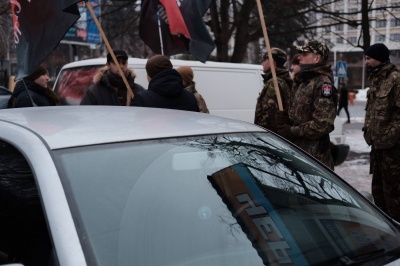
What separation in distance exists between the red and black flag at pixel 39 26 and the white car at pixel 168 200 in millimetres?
2566

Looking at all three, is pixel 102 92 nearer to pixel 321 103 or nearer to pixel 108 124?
pixel 321 103

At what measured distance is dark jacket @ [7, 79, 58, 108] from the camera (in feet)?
18.9

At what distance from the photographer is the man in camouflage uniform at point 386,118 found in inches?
210

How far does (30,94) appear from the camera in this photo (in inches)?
229

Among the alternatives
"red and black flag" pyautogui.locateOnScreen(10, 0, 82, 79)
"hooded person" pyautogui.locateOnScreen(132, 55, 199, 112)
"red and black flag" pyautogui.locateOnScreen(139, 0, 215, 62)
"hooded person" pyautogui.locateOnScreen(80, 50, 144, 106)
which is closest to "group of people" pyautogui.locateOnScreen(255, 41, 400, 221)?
"hooded person" pyautogui.locateOnScreen(132, 55, 199, 112)

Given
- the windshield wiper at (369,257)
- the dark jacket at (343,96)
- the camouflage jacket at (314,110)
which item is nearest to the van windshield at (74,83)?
the camouflage jacket at (314,110)

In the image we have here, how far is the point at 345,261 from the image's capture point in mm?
2352

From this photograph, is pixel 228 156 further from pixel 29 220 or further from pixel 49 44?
pixel 49 44

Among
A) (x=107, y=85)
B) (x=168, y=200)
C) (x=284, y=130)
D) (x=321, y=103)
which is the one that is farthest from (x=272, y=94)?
(x=168, y=200)

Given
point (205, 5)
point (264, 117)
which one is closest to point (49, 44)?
point (205, 5)

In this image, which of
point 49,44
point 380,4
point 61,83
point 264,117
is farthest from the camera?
point 380,4

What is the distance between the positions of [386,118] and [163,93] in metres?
2.01

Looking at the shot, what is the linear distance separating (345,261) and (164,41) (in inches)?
184

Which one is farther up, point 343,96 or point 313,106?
point 313,106
